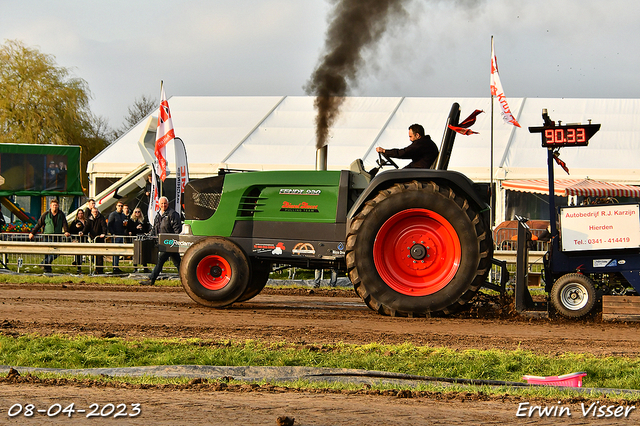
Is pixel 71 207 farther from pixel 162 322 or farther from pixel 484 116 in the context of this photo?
pixel 162 322

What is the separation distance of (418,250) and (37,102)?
28801 millimetres

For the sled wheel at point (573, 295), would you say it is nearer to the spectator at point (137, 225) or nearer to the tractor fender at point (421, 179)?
the tractor fender at point (421, 179)

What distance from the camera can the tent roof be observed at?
59.1 feet

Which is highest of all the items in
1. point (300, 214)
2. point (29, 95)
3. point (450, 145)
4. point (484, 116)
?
point (29, 95)

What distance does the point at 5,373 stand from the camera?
493 cm

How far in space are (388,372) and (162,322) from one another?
11.7ft

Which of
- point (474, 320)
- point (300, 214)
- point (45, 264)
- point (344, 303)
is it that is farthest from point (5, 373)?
point (45, 264)

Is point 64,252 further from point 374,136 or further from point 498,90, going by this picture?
point 498,90

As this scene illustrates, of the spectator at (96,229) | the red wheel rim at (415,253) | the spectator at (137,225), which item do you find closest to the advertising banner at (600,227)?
the red wheel rim at (415,253)

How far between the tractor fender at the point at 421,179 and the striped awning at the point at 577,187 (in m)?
8.59

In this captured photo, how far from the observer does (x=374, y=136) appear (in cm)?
2008

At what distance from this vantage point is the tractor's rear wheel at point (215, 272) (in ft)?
28.3

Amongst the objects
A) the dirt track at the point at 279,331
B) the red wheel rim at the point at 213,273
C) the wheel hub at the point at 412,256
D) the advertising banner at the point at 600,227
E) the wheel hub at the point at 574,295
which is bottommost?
the dirt track at the point at 279,331

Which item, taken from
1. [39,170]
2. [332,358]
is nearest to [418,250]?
[332,358]
